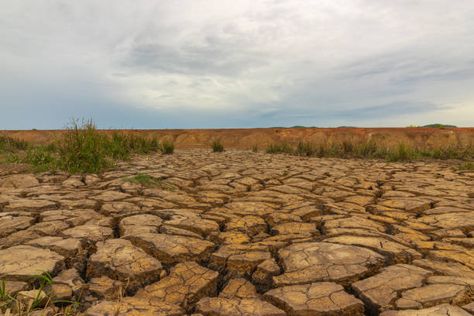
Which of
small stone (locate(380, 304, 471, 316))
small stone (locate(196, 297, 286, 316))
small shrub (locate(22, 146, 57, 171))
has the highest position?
small shrub (locate(22, 146, 57, 171))

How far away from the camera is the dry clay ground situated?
1542mm

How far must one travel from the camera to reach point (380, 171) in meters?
5.37

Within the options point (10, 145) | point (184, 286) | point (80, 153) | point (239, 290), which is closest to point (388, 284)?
point (239, 290)

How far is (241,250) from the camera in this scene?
2.06 m

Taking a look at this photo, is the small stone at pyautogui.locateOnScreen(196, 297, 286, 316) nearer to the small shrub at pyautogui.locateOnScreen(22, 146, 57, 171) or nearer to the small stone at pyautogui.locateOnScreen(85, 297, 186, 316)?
the small stone at pyautogui.locateOnScreen(85, 297, 186, 316)

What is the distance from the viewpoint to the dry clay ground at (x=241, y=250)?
5.06 ft

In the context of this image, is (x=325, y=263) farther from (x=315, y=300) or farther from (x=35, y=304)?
(x=35, y=304)

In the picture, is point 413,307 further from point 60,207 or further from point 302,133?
point 302,133

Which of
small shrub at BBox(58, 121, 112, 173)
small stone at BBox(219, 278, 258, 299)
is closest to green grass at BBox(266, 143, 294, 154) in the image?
small shrub at BBox(58, 121, 112, 173)

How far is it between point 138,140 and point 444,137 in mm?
7912

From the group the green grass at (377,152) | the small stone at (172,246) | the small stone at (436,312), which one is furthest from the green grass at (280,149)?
the small stone at (436,312)

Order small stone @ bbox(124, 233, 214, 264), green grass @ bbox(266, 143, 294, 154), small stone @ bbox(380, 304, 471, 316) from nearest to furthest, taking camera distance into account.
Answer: small stone @ bbox(380, 304, 471, 316)
small stone @ bbox(124, 233, 214, 264)
green grass @ bbox(266, 143, 294, 154)

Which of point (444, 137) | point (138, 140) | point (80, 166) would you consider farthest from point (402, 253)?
point (444, 137)

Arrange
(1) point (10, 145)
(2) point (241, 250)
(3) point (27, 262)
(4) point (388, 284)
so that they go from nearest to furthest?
1. (4) point (388, 284)
2. (3) point (27, 262)
3. (2) point (241, 250)
4. (1) point (10, 145)
